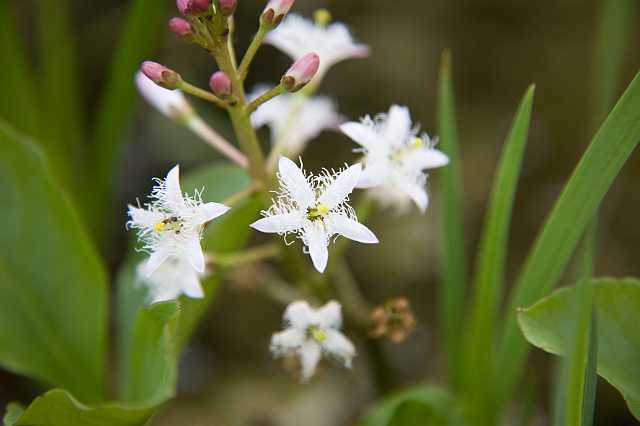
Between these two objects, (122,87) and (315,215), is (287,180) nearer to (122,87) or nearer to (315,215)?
(315,215)

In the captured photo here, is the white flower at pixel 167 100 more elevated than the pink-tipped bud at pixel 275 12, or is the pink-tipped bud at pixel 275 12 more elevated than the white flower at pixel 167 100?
the pink-tipped bud at pixel 275 12

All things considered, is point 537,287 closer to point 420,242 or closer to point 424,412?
point 424,412

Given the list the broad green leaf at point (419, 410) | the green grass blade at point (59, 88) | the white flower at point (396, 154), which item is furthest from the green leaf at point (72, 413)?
the green grass blade at point (59, 88)

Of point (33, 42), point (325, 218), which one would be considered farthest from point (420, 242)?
point (33, 42)

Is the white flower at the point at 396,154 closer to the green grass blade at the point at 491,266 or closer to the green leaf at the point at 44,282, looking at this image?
the green grass blade at the point at 491,266

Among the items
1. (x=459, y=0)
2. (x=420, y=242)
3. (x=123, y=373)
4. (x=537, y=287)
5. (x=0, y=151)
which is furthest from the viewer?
(x=459, y=0)

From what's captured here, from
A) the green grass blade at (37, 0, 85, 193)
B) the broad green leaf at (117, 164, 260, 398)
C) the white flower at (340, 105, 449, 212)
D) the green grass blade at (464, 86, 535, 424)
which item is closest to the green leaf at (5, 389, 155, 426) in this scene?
the broad green leaf at (117, 164, 260, 398)
